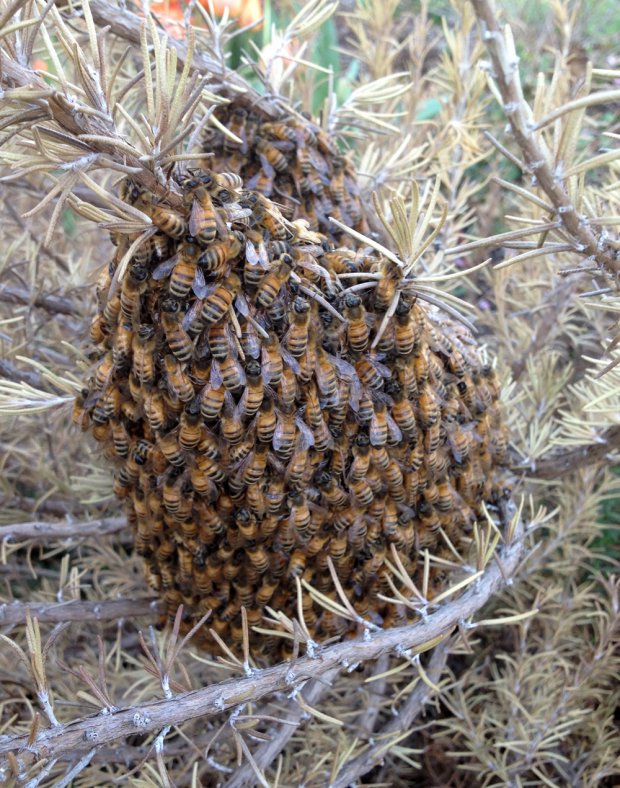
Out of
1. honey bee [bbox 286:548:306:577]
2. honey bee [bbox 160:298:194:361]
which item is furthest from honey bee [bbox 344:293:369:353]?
honey bee [bbox 286:548:306:577]

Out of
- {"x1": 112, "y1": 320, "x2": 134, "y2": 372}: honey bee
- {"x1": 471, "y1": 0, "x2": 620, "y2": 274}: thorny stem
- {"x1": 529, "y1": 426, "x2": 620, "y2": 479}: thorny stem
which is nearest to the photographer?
{"x1": 471, "y1": 0, "x2": 620, "y2": 274}: thorny stem

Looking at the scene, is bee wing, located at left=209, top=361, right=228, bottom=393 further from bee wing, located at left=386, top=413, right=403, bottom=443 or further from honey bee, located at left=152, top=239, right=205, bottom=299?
bee wing, located at left=386, top=413, right=403, bottom=443

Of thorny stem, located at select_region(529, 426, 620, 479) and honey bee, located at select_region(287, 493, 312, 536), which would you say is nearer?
honey bee, located at select_region(287, 493, 312, 536)

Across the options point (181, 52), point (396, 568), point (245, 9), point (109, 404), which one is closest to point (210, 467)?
point (109, 404)

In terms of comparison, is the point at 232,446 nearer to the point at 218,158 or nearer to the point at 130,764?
the point at 218,158

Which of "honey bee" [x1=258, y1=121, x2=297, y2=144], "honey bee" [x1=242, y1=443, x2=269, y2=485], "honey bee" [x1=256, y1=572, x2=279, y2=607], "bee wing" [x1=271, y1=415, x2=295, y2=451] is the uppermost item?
"honey bee" [x1=258, y1=121, x2=297, y2=144]

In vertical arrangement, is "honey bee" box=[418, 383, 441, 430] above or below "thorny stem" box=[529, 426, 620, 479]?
above

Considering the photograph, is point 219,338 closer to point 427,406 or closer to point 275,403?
point 275,403

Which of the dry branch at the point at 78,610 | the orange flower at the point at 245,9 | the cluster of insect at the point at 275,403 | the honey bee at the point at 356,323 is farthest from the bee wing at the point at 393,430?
the orange flower at the point at 245,9
